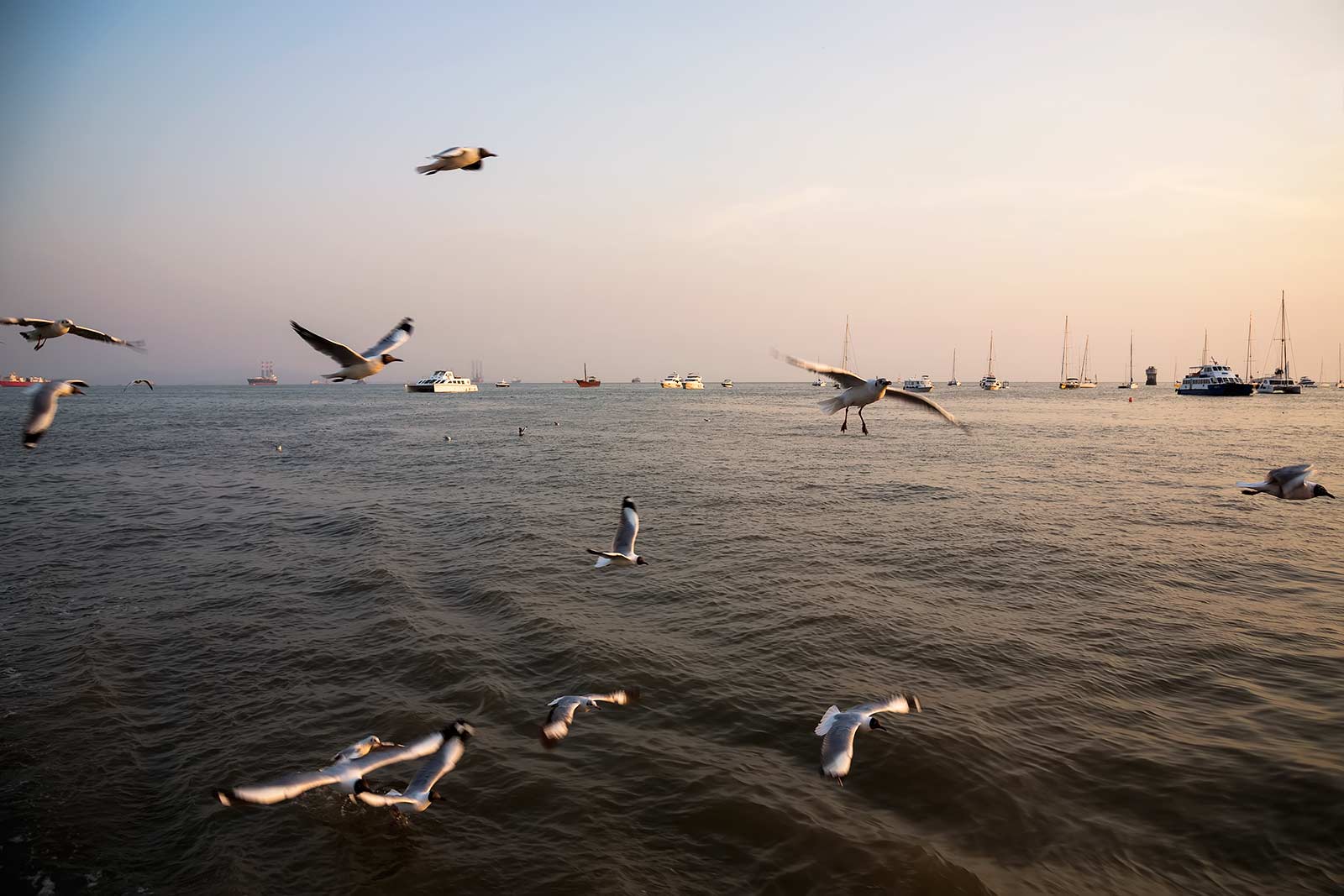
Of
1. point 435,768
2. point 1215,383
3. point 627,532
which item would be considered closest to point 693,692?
point 627,532

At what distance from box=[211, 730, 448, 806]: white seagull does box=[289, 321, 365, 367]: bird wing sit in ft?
15.0

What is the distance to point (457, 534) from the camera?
1944 centimetres

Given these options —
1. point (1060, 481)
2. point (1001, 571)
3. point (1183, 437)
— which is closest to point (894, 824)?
point (1001, 571)

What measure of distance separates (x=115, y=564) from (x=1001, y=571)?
803 inches

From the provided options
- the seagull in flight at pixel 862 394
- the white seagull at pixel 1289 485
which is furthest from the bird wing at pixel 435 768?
the white seagull at pixel 1289 485

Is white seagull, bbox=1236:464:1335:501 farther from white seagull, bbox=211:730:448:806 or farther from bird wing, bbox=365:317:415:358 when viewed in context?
bird wing, bbox=365:317:415:358

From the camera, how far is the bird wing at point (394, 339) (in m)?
9.37

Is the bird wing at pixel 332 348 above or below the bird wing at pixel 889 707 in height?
→ above

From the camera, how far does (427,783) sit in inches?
260

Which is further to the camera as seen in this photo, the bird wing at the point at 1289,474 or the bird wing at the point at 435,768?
the bird wing at the point at 1289,474

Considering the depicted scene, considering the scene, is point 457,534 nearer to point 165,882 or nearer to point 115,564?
point 115,564

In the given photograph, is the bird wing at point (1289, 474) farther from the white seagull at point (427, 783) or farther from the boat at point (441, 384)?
the boat at point (441, 384)

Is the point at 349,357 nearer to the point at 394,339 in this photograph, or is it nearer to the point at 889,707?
the point at 394,339

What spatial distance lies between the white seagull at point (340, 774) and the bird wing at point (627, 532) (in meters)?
4.12
